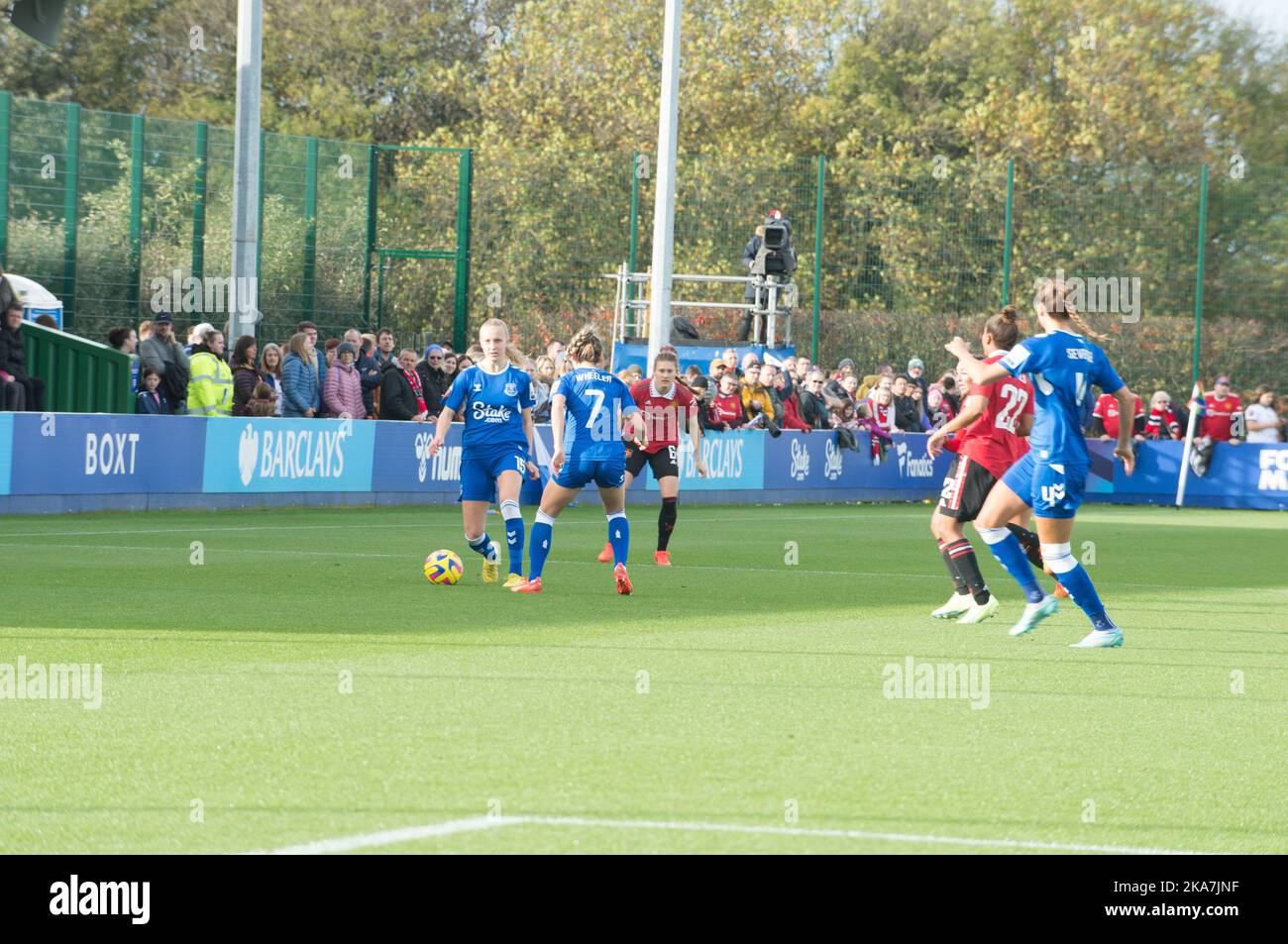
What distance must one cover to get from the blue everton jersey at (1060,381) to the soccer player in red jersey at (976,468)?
1.63 meters

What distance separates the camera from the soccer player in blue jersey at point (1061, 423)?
12.0 meters

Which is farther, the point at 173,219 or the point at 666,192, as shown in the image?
the point at 666,192

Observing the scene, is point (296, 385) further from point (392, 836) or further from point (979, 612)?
point (392, 836)

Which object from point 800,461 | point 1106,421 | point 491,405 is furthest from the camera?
point 1106,421

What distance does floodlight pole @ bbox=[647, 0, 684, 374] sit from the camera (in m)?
30.3

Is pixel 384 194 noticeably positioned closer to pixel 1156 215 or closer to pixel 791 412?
pixel 791 412

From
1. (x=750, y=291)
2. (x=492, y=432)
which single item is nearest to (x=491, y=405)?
(x=492, y=432)

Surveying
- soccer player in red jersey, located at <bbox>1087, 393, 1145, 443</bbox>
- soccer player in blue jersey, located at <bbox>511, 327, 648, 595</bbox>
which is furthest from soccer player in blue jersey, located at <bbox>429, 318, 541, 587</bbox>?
soccer player in red jersey, located at <bbox>1087, 393, 1145, 443</bbox>

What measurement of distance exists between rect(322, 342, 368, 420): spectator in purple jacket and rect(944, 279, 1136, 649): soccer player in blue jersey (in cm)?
1424

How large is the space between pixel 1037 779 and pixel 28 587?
862 cm

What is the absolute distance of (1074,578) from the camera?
12188 millimetres

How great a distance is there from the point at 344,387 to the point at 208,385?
2465 millimetres

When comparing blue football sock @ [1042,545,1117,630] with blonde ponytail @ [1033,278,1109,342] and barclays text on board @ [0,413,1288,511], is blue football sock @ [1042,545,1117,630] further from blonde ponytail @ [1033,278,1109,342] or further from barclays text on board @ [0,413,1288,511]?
barclays text on board @ [0,413,1288,511]

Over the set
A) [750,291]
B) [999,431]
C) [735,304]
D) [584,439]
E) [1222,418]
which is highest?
[750,291]
